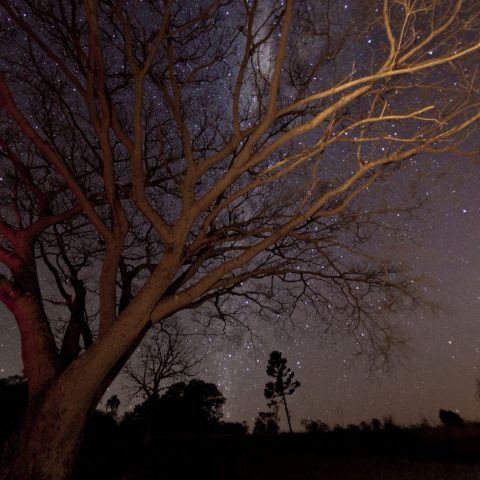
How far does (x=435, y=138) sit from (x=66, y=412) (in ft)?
16.6

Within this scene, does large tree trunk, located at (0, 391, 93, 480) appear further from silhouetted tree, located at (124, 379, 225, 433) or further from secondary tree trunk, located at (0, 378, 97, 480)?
silhouetted tree, located at (124, 379, 225, 433)

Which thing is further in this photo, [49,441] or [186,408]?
[186,408]

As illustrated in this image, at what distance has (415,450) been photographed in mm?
12117

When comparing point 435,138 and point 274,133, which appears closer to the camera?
point 435,138

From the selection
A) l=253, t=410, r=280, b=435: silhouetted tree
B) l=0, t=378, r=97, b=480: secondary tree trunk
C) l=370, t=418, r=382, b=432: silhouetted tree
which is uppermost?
l=253, t=410, r=280, b=435: silhouetted tree

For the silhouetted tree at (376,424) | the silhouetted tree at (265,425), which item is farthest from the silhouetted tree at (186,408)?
the silhouetted tree at (376,424)

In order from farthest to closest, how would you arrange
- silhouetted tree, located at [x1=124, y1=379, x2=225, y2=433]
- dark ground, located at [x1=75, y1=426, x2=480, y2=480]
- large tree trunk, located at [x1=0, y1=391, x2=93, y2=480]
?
silhouetted tree, located at [x1=124, y1=379, x2=225, y2=433], dark ground, located at [x1=75, y1=426, x2=480, y2=480], large tree trunk, located at [x1=0, y1=391, x2=93, y2=480]

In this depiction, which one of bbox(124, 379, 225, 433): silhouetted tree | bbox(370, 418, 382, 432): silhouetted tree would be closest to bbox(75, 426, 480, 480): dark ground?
bbox(370, 418, 382, 432): silhouetted tree

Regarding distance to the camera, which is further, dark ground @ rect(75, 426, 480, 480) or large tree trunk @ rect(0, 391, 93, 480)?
dark ground @ rect(75, 426, 480, 480)

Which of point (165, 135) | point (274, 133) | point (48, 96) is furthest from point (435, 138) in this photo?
point (48, 96)

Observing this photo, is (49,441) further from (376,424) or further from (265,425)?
(265,425)

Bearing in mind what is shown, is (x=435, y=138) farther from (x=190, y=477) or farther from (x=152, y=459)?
(x=152, y=459)

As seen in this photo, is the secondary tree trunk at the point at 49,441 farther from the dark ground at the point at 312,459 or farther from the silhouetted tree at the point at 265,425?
the silhouetted tree at the point at 265,425

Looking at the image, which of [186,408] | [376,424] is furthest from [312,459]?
[186,408]
